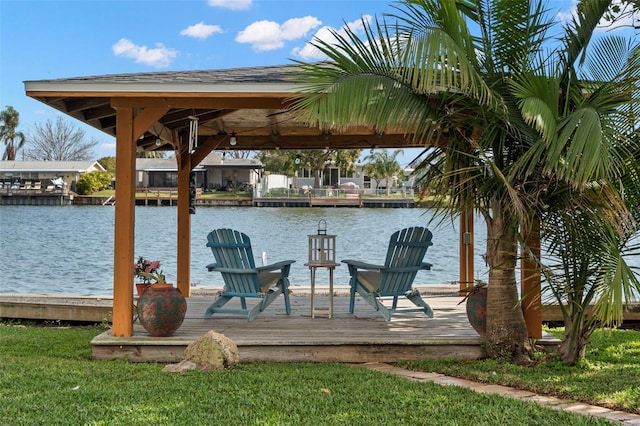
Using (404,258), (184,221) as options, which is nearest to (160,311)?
(404,258)

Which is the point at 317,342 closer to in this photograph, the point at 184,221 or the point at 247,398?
the point at 247,398

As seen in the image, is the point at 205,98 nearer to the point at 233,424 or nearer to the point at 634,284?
the point at 233,424

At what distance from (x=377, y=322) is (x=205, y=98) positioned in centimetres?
264

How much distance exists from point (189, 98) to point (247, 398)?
265 centimetres

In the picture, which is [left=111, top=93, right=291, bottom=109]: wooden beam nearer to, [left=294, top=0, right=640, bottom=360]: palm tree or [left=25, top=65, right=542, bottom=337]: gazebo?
[left=25, top=65, right=542, bottom=337]: gazebo

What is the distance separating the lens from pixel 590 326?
208 inches

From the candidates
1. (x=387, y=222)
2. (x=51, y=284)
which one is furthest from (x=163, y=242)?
(x=387, y=222)

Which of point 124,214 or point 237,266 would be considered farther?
point 237,266

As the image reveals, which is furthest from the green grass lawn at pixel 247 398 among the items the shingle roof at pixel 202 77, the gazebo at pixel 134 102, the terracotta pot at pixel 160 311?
the shingle roof at pixel 202 77

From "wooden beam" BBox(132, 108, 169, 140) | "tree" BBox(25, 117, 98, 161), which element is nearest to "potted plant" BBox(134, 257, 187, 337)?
"wooden beam" BBox(132, 108, 169, 140)

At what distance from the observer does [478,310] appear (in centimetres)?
568

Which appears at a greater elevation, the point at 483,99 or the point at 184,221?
the point at 483,99

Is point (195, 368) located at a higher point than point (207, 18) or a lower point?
→ lower

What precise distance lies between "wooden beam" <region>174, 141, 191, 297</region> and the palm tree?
12.2 feet
